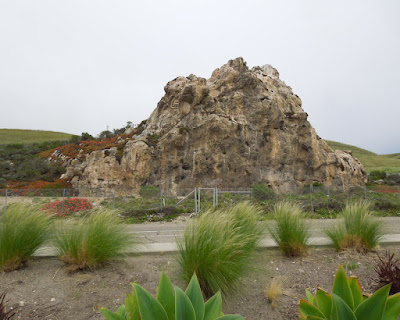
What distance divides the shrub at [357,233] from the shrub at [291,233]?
2.19 feet

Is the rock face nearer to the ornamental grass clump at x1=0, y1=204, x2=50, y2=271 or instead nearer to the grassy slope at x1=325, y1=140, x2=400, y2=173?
the ornamental grass clump at x1=0, y1=204, x2=50, y2=271

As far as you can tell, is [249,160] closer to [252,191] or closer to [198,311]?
[252,191]

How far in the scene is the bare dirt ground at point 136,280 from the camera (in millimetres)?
3484

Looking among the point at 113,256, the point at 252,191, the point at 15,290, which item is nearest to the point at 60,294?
the point at 15,290

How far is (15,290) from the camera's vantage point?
12.3 feet

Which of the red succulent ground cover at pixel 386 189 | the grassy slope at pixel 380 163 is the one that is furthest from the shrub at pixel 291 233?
the grassy slope at pixel 380 163

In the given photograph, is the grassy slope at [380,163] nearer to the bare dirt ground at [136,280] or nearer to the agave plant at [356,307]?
the bare dirt ground at [136,280]

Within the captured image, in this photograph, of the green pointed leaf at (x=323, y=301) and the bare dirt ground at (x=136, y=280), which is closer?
the green pointed leaf at (x=323, y=301)

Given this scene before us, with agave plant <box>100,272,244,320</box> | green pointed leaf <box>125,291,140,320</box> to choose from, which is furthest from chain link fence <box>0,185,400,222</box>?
agave plant <box>100,272,244,320</box>

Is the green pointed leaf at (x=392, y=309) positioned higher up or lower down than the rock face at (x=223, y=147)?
lower down

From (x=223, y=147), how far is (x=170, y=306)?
1055 inches

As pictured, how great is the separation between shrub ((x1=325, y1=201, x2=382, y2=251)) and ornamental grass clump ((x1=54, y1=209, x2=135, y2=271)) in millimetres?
4095

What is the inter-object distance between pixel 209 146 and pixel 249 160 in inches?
177

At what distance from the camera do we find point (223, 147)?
28344 millimetres
